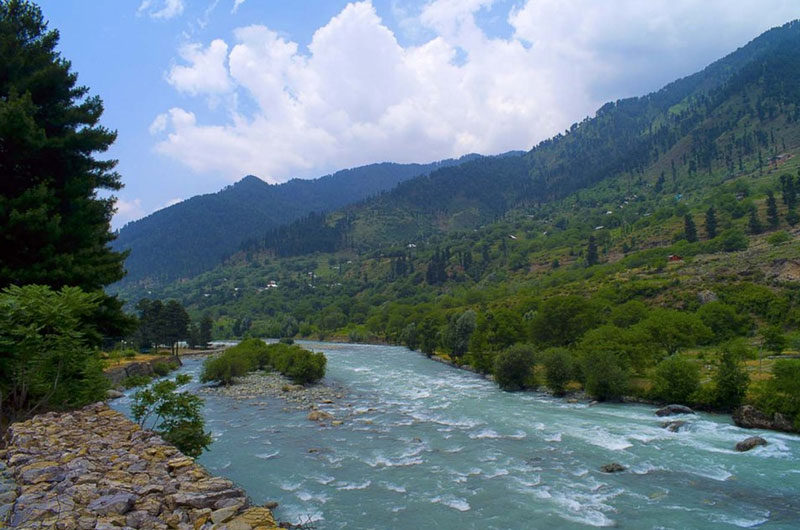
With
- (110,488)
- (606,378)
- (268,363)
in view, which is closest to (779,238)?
(606,378)

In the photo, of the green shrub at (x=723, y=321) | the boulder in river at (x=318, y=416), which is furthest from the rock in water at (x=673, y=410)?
the green shrub at (x=723, y=321)

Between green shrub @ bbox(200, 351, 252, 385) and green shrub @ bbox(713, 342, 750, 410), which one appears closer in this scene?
green shrub @ bbox(713, 342, 750, 410)

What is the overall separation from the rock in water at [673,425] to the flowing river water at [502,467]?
0.50 m

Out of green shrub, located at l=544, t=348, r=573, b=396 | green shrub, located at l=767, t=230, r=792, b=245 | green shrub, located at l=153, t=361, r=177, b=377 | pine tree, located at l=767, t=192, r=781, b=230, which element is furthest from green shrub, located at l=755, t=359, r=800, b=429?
pine tree, located at l=767, t=192, r=781, b=230

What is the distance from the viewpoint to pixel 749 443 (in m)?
25.0

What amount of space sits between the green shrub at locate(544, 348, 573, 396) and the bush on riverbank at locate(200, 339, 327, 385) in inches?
948

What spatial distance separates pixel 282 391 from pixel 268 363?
19.9m

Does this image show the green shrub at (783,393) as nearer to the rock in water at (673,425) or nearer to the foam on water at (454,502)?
the rock in water at (673,425)

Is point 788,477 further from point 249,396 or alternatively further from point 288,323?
point 288,323

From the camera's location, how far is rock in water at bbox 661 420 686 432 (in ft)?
95.1

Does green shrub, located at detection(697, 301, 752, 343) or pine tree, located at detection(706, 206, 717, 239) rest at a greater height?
pine tree, located at detection(706, 206, 717, 239)

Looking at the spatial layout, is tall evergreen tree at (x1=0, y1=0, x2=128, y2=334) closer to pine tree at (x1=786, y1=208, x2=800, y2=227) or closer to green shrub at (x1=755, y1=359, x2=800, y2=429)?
green shrub at (x1=755, y1=359, x2=800, y2=429)

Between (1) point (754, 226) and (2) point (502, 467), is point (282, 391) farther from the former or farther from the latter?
(1) point (754, 226)

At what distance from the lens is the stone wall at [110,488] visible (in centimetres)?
598
